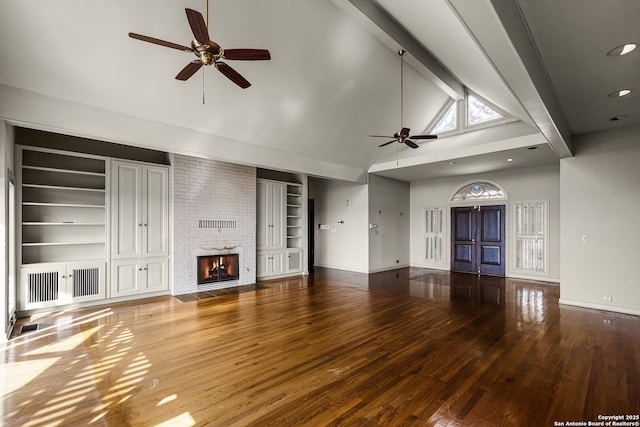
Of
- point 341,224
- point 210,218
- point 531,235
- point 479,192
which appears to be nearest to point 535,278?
point 531,235

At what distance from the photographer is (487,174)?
8344mm

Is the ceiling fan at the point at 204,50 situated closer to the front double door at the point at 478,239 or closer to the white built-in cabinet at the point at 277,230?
the white built-in cabinet at the point at 277,230

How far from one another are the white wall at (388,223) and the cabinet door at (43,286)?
6.72m

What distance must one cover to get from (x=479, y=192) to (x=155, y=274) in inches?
332

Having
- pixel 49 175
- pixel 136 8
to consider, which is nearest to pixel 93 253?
pixel 49 175

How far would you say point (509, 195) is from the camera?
7.95 m

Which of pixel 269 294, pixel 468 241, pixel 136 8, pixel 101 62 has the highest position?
pixel 136 8

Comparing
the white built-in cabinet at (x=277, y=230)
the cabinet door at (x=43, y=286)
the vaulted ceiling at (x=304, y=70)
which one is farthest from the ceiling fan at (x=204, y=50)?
Answer: the white built-in cabinet at (x=277, y=230)

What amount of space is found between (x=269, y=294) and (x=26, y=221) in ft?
14.1

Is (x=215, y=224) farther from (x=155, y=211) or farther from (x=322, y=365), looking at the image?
(x=322, y=365)

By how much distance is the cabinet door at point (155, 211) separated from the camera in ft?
18.6

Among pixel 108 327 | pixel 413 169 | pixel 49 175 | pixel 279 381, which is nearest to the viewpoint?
pixel 279 381

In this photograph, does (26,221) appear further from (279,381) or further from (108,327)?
(279,381)

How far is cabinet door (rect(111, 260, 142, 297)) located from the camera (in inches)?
210
